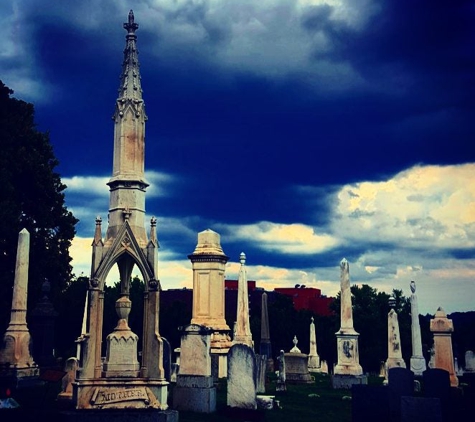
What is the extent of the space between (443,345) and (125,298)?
38.3 ft

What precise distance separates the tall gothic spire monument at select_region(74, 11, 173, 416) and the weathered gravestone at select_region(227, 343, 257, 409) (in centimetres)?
277

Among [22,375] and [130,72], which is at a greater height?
[130,72]

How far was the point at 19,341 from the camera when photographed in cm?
1967

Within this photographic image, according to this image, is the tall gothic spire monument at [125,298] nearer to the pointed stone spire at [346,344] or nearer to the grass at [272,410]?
the grass at [272,410]

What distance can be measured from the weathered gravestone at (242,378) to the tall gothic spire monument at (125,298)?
2.77 m

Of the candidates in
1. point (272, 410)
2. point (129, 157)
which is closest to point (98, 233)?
point (129, 157)

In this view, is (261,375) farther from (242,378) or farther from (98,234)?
(98,234)

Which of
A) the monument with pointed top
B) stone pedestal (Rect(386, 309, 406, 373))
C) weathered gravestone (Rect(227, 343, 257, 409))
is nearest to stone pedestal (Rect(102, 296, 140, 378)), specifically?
weathered gravestone (Rect(227, 343, 257, 409))

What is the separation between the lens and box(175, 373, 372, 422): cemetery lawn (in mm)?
12977

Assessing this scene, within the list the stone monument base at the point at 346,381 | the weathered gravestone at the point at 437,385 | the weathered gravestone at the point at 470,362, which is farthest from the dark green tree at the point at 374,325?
the weathered gravestone at the point at 437,385

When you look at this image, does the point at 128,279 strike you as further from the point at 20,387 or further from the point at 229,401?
the point at 20,387

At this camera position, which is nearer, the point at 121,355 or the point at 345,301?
the point at 121,355

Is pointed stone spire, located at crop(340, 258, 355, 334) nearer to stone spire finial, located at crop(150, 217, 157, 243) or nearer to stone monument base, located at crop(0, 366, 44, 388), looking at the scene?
stone monument base, located at crop(0, 366, 44, 388)

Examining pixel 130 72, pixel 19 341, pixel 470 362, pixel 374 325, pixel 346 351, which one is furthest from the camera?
pixel 374 325
